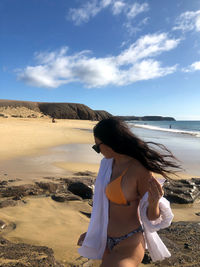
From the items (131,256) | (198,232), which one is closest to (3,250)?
(131,256)

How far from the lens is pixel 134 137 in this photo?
1998mm

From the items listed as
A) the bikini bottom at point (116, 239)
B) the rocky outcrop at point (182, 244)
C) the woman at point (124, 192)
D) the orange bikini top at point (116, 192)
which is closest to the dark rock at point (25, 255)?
the woman at point (124, 192)

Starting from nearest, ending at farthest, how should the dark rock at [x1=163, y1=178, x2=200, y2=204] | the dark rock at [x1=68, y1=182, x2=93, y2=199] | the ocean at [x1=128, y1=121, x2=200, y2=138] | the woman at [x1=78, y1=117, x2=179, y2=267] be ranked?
the woman at [x1=78, y1=117, x2=179, y2=267]
the dark rock at [x1=68, y1=182, x2=93, y2=199]
the dark rock at [x1=163, y1=178, x2=200, y2=204]
the ocean at [x1=128, y1=121, x2=200, y2=138]

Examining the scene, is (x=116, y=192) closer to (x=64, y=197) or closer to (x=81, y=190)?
(x=64, y=197)

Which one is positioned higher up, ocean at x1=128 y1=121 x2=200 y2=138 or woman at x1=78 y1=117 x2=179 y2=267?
woman at x1=78 y1=117 x2=179 y2=267

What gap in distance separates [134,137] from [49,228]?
2531mm

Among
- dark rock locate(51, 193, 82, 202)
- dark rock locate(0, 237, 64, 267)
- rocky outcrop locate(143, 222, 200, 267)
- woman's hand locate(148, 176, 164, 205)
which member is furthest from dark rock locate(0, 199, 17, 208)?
woman's hand locate(148, 176, 164, 205)

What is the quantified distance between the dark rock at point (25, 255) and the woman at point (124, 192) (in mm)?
858

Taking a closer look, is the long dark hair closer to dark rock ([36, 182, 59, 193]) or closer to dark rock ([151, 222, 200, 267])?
dark rock ([151, 222, 200, 267])

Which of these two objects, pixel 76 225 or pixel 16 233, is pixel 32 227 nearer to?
pixel 16 233

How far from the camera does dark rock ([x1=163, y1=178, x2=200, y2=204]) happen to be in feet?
18.1

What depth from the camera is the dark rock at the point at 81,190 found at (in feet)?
17.3

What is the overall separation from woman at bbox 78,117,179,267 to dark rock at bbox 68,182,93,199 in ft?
10.5

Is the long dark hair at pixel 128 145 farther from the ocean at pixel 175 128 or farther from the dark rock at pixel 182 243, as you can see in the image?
the dark rock at pixel 182 243
